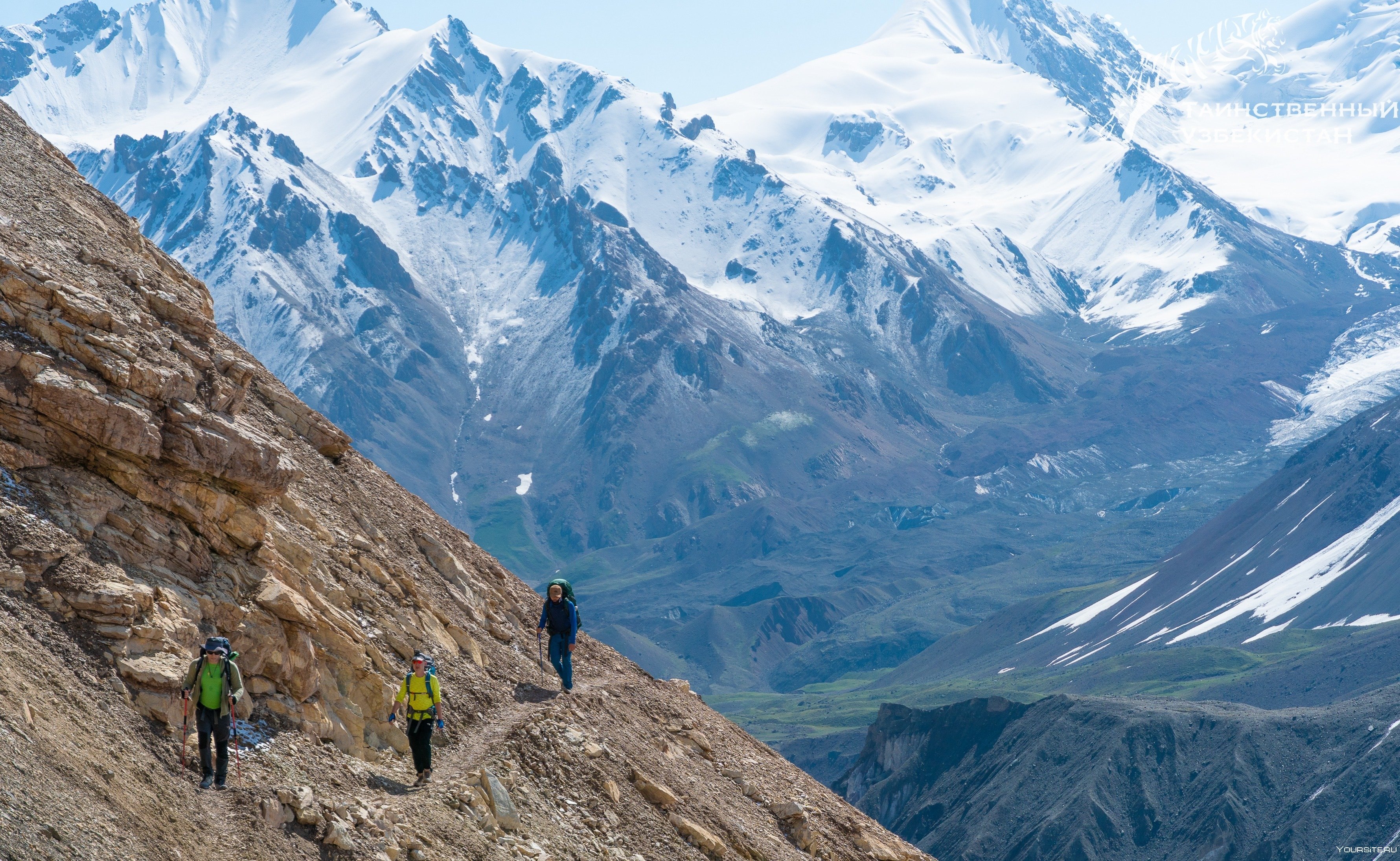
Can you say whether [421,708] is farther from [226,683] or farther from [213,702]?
[213,702]

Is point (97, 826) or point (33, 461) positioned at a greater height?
point (33, 461)

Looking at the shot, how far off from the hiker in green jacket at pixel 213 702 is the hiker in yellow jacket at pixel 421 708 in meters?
3.58

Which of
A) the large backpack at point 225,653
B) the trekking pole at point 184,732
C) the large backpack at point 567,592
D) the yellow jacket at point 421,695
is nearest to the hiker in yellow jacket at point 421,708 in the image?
the yellow jacket at point 421,695

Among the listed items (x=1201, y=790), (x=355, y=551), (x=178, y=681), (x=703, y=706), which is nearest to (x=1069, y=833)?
(x=1201, y=790)

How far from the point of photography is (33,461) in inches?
864

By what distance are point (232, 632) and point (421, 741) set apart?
3432 mm

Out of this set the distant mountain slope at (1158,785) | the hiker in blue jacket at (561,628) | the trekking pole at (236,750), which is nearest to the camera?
the trekking pole at (236,750)

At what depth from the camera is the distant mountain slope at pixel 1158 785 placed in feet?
359

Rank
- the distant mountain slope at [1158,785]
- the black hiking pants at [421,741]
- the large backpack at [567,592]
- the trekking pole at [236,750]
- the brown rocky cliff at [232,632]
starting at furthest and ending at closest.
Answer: the distant mountain slope at [1158,785] < the large backpack at [567,592] < the black hiking pants at [421,741] < the trekking pole at [236,750] < the brown rocky cliff at [232,632]

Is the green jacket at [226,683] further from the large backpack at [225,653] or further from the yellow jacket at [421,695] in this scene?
the yellow jacket at [421,695]

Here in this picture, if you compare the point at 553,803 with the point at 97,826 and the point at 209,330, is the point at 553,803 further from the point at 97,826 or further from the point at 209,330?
the point at 209,330

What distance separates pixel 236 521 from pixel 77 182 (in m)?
10.8

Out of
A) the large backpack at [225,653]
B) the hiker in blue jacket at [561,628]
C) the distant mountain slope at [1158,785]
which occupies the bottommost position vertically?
the distant mountain slope at [1158,785]

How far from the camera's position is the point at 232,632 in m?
22.8
